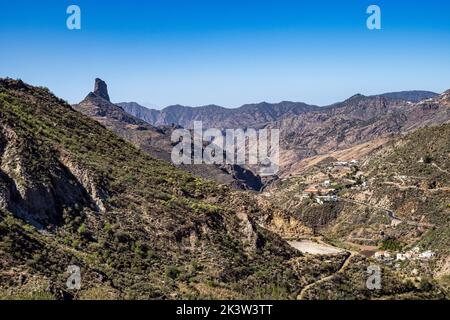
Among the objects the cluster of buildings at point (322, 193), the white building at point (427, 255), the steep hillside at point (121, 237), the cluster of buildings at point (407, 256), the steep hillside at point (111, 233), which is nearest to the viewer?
the steep hillside at point (111, 233)

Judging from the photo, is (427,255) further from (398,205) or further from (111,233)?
(111,233)

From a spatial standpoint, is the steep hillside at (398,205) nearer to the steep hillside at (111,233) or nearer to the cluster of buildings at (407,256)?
the cluster of buildings at (407,256)

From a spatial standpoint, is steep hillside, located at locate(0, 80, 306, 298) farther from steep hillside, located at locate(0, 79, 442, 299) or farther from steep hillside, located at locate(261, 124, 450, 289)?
steep hillside, located at locate(261, 124, 450, 289)

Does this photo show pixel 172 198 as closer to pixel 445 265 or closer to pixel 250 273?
pixel 250 273

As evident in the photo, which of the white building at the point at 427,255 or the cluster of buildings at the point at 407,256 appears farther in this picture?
the white building at the point at 427,255

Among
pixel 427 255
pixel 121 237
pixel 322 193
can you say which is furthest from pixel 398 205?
pixel 121 237

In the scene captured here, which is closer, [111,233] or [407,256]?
[111,233]

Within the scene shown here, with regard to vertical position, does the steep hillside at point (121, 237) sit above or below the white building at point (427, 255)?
above

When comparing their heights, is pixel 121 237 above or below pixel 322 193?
above

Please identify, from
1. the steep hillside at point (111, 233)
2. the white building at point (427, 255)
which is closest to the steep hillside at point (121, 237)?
the steep hillside at point (111, 233)

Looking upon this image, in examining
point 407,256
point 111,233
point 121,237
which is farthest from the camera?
point 407,256

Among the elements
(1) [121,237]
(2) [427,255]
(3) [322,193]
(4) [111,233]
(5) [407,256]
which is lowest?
(5) [407,256]

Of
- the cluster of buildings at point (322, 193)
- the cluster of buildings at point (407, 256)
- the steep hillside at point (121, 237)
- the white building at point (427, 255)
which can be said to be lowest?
the cluster of buildings at point (407, 256)
